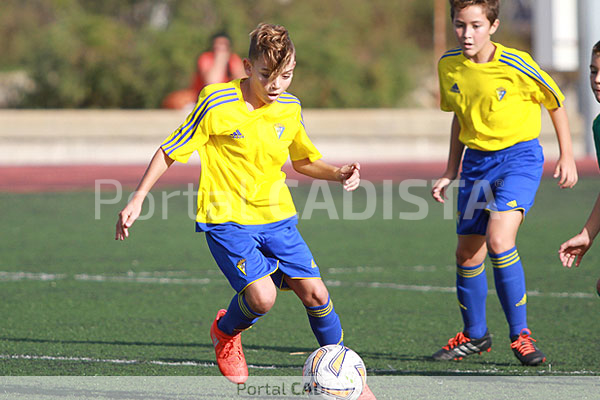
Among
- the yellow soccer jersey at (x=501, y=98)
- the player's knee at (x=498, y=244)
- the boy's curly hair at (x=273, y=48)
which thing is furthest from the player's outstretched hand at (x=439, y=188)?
the boy's curly hair at (x=273, y=48)

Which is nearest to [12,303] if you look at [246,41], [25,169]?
[25,169]

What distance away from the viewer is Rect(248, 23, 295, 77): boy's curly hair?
407 cm

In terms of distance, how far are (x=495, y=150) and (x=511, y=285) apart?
2.29 ft

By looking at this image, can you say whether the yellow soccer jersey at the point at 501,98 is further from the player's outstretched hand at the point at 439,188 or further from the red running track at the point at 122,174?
the red running track at the point at 122,174

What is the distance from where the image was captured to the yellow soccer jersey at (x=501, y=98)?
4.98 meters

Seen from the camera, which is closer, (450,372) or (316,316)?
(316,316)

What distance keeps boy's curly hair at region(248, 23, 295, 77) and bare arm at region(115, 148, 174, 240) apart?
61 centimetres

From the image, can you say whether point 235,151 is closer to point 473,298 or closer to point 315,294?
point 315,294

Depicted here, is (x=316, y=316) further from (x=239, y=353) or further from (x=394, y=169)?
(x=394, y=169)

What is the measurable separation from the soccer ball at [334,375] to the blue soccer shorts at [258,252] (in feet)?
1.37

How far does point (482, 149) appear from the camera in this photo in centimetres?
501

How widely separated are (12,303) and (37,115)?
12777 mm

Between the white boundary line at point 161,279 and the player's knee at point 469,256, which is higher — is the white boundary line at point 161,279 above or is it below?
below

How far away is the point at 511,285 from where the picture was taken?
4953 millimetres
